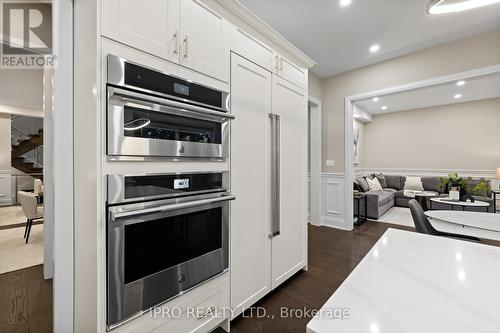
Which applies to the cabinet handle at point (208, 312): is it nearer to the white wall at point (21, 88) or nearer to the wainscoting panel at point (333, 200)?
the wainscoting panel at point (333, 200)

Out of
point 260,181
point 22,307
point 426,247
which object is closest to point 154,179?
point 260,181

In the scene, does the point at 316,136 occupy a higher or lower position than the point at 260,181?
higher

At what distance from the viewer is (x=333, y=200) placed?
444cm

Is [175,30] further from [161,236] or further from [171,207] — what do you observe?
[161,236]

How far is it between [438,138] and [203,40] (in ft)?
26.7

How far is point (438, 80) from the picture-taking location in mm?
3303

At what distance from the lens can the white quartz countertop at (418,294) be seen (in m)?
0.54

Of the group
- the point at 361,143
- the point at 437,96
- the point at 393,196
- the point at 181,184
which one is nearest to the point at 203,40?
the point at 181,184

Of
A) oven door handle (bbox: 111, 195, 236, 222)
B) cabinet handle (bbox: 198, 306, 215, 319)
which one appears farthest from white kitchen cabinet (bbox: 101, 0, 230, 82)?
cabinet handle (bbox: 198, 306, 215, 319)

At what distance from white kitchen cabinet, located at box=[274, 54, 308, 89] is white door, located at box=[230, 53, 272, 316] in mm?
187

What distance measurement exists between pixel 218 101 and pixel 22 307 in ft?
8.01

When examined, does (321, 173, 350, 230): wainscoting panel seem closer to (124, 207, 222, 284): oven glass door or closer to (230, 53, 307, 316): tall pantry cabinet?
(230, 53, 307, 316): tall pantry cabinet

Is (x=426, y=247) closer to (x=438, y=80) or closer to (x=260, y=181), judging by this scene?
(x=260, y=181)

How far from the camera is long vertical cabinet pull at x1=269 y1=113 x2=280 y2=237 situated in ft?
6.71
